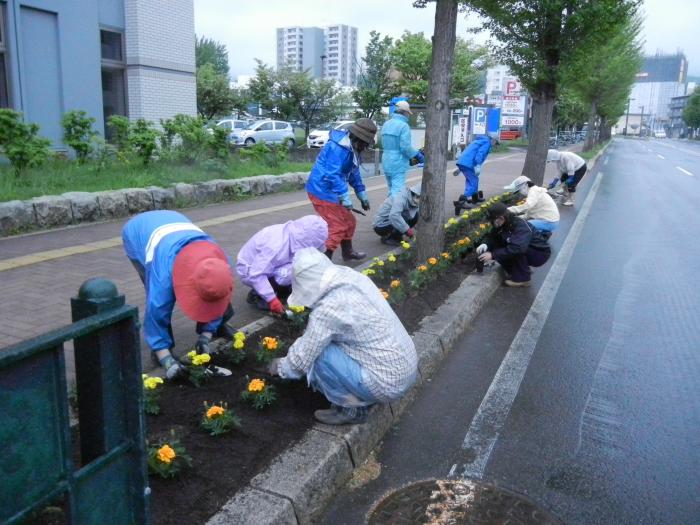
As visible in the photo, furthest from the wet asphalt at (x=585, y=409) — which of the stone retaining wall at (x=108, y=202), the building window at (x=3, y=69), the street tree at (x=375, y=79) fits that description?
the street tree at (x=375, y=79)

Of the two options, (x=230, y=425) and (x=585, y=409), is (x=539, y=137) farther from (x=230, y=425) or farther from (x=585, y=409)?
(x=230, y=425)

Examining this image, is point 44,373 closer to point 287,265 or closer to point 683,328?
point 287,265

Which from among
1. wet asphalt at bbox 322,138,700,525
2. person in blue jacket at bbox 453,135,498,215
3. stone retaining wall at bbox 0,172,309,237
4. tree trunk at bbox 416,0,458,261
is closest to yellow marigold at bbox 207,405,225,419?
wet asphalt at bbox 322,138,700,525

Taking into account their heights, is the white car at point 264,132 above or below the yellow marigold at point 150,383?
above

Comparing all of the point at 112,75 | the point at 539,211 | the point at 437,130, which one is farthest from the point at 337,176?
the point at 112,75

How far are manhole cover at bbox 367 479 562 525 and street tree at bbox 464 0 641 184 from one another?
1020cm

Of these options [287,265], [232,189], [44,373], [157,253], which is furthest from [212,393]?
[232,189]

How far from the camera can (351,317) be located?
10.2ft

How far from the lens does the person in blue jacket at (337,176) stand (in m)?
6.79

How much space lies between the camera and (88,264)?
6.68 meters

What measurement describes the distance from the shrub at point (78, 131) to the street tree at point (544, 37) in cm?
737

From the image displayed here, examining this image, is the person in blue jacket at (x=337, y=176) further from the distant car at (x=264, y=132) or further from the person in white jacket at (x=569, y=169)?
the distant car at (x=264, y=132)

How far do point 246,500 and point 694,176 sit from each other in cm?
2484

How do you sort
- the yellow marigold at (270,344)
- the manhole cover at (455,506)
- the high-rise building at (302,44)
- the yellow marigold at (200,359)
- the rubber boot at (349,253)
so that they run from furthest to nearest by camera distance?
the high-rise building at (302,44) < the rubber boot at (349,253) < the yellow marigold at (270,344) < the yellow marigold at (200,359) < the manhole cover at (455,506)
